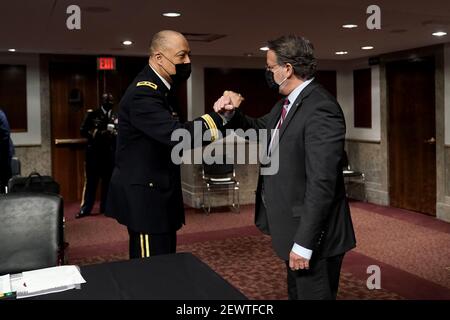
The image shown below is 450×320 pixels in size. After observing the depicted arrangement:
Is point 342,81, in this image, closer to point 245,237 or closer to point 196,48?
point 196,48

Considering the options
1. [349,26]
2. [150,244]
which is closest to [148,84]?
[150,244]

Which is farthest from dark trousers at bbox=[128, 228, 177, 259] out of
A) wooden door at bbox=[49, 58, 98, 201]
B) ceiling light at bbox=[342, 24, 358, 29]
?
wooden door at bbox=[49, 58, 98, 201]

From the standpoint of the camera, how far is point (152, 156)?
235 centimetres

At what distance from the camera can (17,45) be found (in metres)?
6.74

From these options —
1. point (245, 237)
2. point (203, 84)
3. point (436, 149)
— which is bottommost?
point (245, 237)

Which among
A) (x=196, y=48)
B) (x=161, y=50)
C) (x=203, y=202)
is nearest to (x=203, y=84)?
(x=196, y=48)

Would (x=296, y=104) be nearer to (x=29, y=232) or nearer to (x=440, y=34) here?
(x=29, y=232)

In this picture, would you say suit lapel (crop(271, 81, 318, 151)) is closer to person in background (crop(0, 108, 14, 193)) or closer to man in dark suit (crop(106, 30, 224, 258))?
man in dark suit (crop(106, 30, 224, 258))

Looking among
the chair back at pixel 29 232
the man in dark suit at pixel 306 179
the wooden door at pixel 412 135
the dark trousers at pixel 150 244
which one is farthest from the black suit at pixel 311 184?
the wooden door at pixel 412 135

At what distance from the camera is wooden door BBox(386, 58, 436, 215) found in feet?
23.5

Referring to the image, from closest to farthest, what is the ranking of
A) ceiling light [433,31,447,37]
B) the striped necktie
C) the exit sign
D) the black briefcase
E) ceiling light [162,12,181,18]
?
the striped necktie
ceiling light [162,12,181,18]
the black briefcase
ceiling light [433,31,447,37]
the exit sign

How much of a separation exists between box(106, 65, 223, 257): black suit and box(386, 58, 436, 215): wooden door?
5.65 m

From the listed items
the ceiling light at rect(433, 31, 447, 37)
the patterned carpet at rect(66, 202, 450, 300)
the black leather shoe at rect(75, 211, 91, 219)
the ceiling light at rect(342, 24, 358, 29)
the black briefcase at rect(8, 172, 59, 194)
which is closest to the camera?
the patterned carpet at rect(66, 202, 450, 300)

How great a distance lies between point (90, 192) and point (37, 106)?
1821mm
